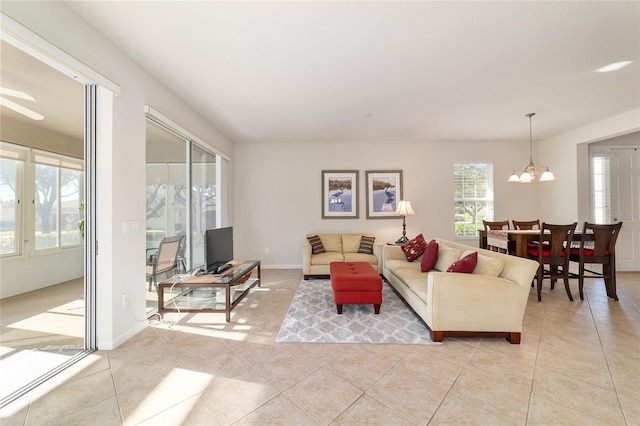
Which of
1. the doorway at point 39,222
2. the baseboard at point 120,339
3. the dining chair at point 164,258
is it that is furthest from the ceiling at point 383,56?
the baseboard at point 120,339

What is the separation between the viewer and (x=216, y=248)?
3.25 meters

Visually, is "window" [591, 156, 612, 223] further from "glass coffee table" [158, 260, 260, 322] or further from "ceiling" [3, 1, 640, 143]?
"glass coffee table" [158, 260, 260, 322]

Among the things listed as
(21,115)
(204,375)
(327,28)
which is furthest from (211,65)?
(21,115)

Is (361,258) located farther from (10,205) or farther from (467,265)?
(10,205)

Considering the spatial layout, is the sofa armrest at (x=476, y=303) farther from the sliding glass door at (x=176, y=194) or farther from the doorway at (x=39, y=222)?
the doorway at (x=39, y=222)

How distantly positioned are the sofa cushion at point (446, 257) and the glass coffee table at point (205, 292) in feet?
8.40

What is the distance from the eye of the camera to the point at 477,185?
5445 millimetres

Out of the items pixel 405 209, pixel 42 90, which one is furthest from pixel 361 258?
pixel 42 90

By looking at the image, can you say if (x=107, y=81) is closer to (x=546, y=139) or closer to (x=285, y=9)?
(x=285, y=9)

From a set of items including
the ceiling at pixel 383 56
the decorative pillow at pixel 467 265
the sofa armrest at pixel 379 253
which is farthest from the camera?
the sofa armrest at pixel 379 253

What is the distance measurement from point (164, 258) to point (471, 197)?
19.3ft

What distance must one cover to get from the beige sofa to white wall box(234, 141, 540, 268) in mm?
418

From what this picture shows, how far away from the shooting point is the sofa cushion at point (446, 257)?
3.10 metres

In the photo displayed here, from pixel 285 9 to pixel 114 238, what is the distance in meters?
2.40
